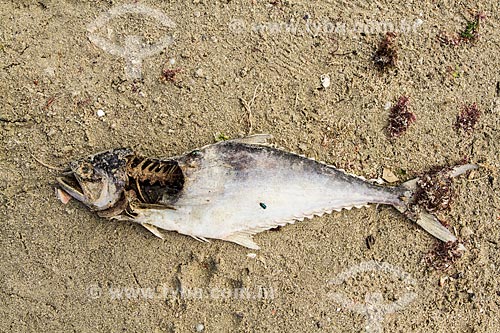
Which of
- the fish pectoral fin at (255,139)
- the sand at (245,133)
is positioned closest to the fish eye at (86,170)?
the sand at (245,133)

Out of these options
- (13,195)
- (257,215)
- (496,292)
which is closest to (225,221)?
(257,215)

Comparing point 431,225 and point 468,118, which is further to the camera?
point 468,118

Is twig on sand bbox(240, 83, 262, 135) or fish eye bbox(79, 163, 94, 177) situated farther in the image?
twig on sand bbox(240, 83, 262, 135)

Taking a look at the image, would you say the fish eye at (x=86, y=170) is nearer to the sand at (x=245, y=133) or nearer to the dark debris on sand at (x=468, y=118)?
the sand at (x=245, y=133)

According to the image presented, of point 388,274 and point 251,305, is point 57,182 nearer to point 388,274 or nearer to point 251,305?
point 251,305

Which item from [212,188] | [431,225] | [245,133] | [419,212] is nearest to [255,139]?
[245,133]

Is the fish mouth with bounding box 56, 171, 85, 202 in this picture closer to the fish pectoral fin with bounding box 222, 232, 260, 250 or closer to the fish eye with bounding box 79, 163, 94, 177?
the fish eye with bounding box 79, 163, 94, 177

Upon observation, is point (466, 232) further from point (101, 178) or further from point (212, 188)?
point (101, 178)

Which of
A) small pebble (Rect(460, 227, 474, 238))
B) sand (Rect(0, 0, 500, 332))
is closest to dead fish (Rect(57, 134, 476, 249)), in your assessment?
sand (Rect(0, 0, 500, 332))
